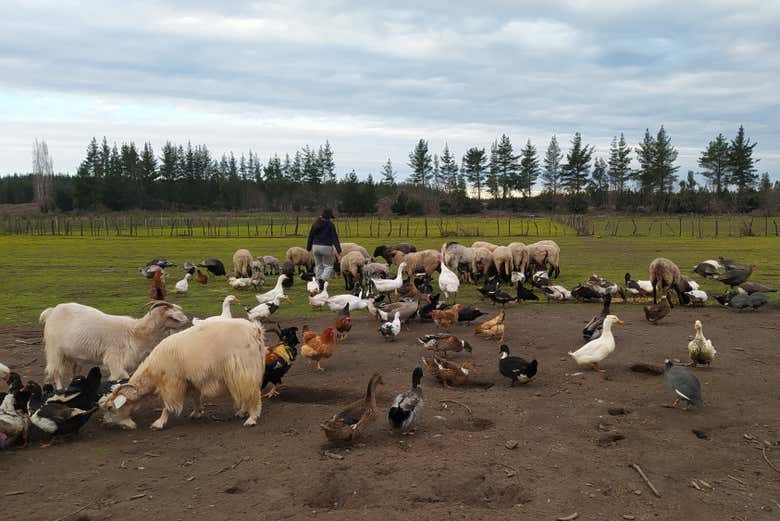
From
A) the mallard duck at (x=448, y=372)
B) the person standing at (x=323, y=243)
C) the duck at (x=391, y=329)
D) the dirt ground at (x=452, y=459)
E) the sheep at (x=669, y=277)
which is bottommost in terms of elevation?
the dirt ground at (x=452, y=459)

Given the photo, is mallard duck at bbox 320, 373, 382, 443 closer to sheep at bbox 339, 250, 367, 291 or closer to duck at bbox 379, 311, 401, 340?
duck at bbox 379, 311, 401, 340

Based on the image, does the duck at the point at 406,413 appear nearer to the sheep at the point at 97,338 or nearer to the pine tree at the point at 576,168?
the sheep at the point at 97,338

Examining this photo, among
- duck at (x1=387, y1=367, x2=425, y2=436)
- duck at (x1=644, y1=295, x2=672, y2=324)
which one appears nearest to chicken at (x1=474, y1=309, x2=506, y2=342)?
duck at (x1=644, y1=295, x2=672, y2=324)

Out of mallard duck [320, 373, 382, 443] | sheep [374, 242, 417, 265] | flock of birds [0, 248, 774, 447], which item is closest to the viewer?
mallard duck [320, 373, 382, 443]

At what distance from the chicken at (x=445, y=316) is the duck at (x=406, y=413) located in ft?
16.7

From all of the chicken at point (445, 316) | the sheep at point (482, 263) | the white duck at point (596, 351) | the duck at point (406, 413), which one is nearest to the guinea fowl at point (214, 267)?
the sheep at point (482, 263)

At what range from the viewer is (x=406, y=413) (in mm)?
7000

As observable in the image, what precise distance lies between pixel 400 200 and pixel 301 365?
73.9 metres

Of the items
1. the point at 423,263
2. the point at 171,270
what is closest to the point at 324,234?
the point at 423,263

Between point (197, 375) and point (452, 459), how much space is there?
328cm

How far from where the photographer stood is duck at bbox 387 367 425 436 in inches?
275

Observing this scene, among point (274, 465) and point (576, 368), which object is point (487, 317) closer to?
point (576, 368)

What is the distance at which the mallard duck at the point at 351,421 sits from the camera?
6.55m

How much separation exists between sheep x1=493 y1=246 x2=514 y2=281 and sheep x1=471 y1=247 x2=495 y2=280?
0.74 ft
